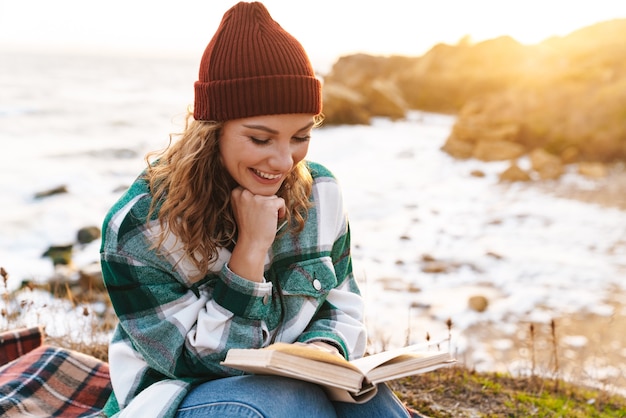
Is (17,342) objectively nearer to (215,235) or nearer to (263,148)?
(215,235)

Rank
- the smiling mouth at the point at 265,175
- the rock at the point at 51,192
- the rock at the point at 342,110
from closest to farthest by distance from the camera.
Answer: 1. the smiling mouth at the point at 265,175
2. the rock at the point at 51,192
3. the rock at the point at 342,110

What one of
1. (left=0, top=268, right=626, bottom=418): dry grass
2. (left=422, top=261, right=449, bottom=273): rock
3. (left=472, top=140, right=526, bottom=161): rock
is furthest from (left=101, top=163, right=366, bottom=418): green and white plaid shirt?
(left=472, top=140, right=526, bottom=161): rock

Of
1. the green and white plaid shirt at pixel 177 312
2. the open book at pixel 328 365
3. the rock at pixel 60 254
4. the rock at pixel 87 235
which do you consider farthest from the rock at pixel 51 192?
the open book at pixel 328 365

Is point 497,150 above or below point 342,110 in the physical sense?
below

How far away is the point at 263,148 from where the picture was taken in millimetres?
1909

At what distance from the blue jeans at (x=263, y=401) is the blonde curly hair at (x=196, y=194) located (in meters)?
0.42

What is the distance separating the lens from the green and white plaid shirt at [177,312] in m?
1.90

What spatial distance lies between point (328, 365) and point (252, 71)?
91cm

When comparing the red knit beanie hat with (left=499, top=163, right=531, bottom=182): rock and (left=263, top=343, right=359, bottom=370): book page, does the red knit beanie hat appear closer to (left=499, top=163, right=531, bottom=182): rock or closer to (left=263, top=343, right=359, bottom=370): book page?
(left=263, top=343, right=359, bottom=370): book page

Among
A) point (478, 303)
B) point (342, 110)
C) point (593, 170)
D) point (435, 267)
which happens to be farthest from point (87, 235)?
point (342, 110)

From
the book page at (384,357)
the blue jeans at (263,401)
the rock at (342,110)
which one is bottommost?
the blue jeans at (263,401)

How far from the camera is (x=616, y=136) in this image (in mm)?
13516

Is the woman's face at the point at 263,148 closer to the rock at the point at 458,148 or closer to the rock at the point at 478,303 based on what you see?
the rock at the point at 478,303

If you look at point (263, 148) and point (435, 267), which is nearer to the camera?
point (263, 148)
